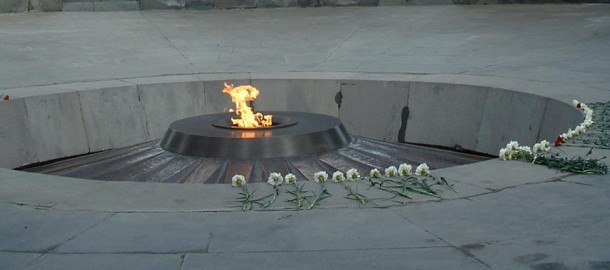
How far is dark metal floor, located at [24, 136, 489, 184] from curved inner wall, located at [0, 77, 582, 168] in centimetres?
37

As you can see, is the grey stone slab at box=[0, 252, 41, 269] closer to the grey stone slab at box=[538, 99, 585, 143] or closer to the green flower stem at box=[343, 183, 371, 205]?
the green flower stem at box=[343, 183, 371, 205]

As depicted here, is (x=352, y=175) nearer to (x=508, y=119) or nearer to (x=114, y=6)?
(x=508, y=119)

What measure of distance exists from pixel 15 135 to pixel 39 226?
4663 mm

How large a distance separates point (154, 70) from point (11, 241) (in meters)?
6.59

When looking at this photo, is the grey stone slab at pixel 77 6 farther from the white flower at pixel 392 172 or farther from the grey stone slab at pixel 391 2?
the white flower at pixel 392 172

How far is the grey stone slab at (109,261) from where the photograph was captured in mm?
2930

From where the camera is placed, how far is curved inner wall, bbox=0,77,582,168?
302 inches

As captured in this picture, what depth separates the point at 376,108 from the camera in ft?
29.1

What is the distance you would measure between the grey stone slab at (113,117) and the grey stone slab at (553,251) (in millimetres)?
6210

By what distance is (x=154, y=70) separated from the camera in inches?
381

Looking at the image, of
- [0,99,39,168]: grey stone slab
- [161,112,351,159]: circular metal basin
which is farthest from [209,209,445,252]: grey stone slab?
[0,99,39,168]: grey stone slab

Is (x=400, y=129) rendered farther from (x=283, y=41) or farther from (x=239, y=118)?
(x=283, y=41)

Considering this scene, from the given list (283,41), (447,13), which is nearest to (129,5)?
Answer: (283,41)

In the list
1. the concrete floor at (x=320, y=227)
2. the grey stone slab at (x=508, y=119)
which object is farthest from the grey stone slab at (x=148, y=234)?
the grey stone slab at (x=508, y=119)
